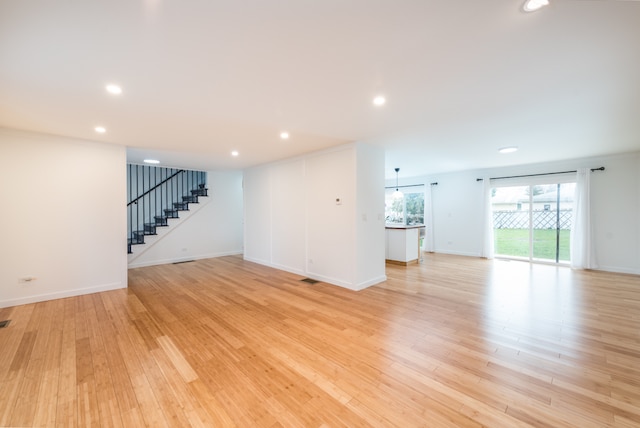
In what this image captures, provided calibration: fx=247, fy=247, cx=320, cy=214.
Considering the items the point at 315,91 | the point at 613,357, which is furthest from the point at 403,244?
the point at 315,91

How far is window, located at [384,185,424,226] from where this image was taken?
355 inches

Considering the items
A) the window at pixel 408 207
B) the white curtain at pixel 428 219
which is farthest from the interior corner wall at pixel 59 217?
the white curtain at pixel 428 219

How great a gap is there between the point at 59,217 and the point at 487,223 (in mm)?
9844

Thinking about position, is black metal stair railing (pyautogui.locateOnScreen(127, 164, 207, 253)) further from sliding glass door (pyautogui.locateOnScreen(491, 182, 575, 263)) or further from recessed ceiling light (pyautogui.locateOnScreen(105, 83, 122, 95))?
sliding glass door (pyautogui.locateOnScreen(491, 182, 575, 263))

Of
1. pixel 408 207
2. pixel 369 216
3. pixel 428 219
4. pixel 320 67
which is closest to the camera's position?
pixel 320 67

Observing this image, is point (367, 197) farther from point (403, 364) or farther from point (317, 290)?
point (403, 364)

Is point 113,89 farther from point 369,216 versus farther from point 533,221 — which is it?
→ point 533,221

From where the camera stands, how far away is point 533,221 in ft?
22.1

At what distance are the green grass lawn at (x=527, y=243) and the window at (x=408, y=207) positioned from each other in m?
2.42

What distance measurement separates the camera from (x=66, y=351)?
102 inches

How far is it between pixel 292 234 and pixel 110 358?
3802 millimetres

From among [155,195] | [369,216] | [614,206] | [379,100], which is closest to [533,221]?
[614,206]

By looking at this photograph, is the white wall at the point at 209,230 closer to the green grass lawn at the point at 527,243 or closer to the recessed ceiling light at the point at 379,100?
the recessed ceiling light at the point at 379,100

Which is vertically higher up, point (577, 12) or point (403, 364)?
point (577, 12)
